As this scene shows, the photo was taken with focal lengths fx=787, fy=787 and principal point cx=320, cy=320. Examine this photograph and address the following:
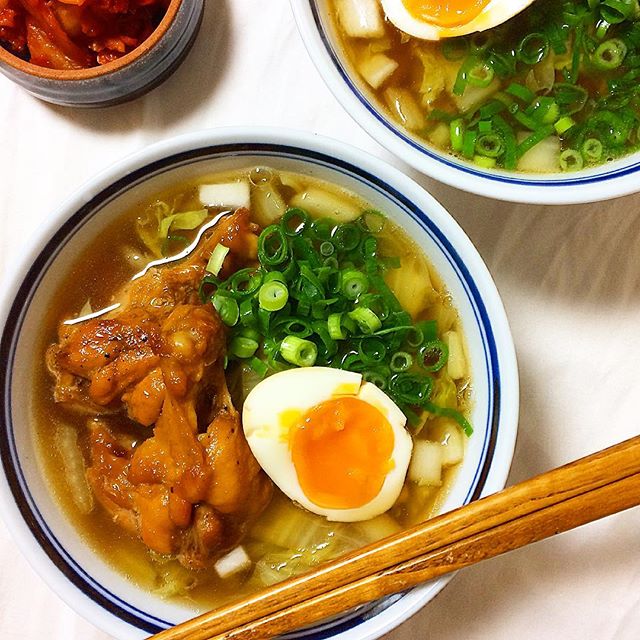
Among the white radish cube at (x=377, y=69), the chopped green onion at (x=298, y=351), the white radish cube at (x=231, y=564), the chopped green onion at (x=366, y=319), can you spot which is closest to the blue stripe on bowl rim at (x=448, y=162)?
the white radish cube at (x=377, y=69)

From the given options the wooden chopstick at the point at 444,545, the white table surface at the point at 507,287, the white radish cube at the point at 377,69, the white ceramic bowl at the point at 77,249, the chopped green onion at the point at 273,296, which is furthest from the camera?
the white table surface at the point at 507,287

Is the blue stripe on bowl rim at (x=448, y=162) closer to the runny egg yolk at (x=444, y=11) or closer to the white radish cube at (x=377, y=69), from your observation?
the white radish cube at (x=377, y=69)

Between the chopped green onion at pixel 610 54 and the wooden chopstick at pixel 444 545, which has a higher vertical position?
the chopped green onion at pixel 610 54

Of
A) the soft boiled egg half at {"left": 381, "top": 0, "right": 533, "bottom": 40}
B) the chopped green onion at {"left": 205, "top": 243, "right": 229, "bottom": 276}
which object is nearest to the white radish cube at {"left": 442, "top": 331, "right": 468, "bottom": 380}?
the chopped green onion at {"left": 205, "top": 243, "right": 229, "bottom": 276}

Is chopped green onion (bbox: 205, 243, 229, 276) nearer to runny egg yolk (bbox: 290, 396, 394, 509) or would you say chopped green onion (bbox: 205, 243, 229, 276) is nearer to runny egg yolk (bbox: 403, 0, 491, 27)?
runny egg yolk (bbox: 290, 396, 394, 509)

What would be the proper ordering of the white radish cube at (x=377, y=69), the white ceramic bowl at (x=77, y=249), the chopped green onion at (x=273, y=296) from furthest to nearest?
the white radish cube at (x=377, y=69), the chopped green onion at (x=273, y=296), the white ceramic bowl at (x=77, y=249)

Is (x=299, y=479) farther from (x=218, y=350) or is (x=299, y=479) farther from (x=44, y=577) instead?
(x=44, y=577)
